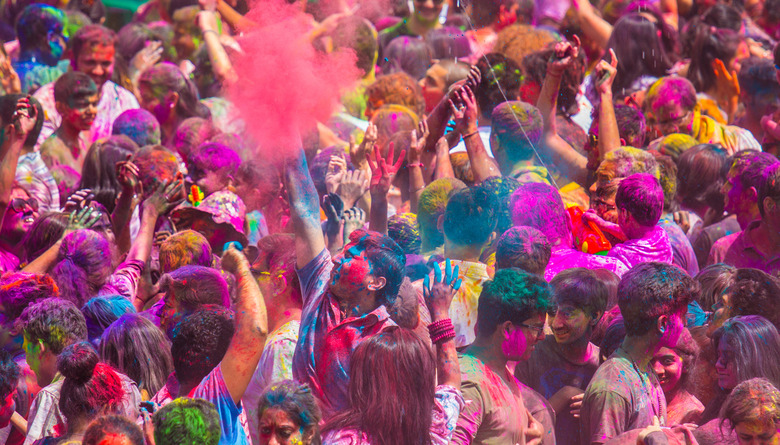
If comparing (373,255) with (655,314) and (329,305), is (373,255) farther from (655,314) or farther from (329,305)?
(655,314)

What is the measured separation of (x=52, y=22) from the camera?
838cm

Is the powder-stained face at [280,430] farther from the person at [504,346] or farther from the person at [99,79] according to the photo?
the person at [99,79]

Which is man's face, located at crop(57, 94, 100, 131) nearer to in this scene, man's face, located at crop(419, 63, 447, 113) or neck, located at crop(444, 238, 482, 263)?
man's face, located at crop(419, 63, 447, 113)

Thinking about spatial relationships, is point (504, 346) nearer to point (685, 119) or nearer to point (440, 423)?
point (440, 423)

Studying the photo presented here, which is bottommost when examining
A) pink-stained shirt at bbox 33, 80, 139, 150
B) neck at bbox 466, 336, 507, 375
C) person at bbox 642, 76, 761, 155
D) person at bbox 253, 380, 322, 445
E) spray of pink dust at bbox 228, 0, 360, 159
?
pink-stained shirt at bbox 33, 80, 139, 150

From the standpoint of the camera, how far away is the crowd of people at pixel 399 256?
10.8 ft

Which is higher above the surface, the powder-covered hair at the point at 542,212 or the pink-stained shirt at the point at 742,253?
the powder-covered hair at the point at 542,212

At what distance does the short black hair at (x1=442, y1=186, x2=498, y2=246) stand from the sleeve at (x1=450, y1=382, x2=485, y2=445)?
104cm

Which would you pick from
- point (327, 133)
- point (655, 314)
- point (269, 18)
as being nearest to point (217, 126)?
point (327, 133)

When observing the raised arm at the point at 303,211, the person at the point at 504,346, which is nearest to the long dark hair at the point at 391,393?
the person at the point at 504,346

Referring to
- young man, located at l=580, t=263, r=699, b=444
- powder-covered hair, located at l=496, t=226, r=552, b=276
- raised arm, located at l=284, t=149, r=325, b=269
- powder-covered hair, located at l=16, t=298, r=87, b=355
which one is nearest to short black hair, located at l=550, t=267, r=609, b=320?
powder-covered hair, located at l=496, t=226, r=552, b=276

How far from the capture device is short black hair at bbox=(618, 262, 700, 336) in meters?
3.62

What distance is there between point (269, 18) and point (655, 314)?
7.88 ft

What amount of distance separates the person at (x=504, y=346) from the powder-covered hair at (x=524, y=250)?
A: 0.43 meters
